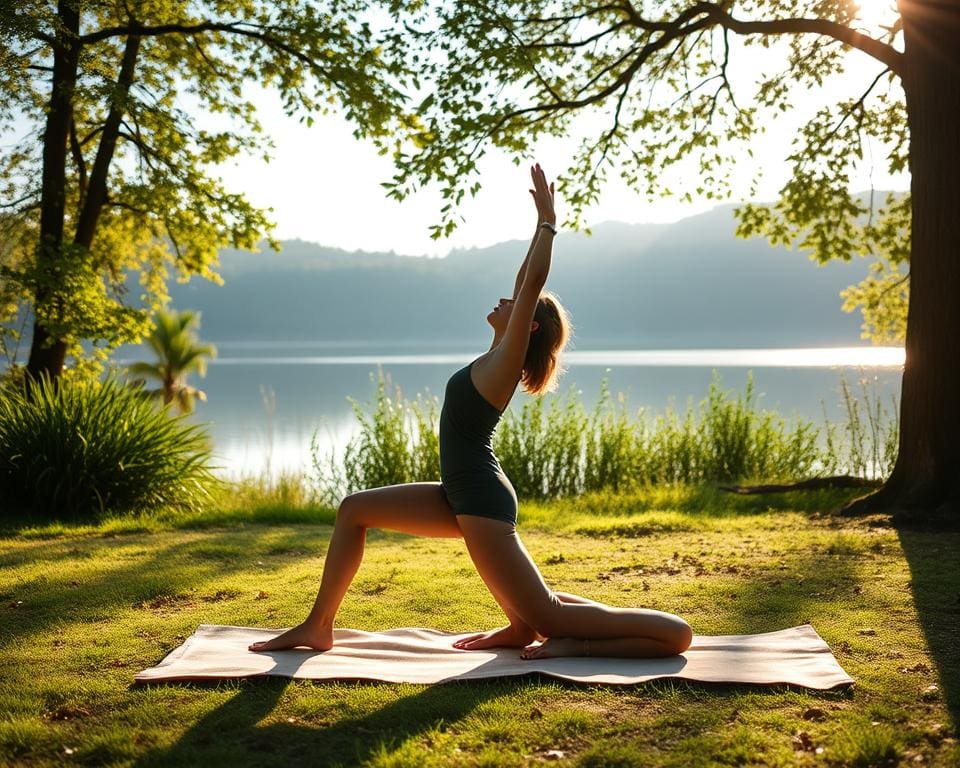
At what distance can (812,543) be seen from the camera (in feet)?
21.9

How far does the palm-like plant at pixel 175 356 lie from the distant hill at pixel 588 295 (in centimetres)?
12592

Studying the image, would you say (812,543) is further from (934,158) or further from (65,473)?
(65,473)

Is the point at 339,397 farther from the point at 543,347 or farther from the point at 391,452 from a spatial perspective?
the point at 543,347

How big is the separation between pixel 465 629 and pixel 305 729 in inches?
59.0

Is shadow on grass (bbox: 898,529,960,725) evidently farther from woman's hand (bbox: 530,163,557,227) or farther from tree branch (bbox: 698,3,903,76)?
tree branch (bbox: 698,3,903,76)

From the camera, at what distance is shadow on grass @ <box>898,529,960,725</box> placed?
11.8 feet

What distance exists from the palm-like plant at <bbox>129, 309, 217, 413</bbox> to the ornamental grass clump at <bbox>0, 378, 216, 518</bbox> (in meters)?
15.3

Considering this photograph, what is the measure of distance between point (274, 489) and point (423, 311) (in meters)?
150

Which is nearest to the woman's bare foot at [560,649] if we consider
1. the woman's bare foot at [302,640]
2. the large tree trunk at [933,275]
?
the woman's bare foot at [302,640]

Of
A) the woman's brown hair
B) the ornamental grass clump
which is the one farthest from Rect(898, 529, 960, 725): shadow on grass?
the ornamental grass clump

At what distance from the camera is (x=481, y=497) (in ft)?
11.9

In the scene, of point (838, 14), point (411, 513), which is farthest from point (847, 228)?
point (411, 513)

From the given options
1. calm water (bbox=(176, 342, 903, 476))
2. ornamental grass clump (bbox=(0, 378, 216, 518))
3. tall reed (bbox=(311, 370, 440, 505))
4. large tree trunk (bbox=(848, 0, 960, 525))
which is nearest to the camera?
large tree trunk (bbox=(848, 0, 960, 525))

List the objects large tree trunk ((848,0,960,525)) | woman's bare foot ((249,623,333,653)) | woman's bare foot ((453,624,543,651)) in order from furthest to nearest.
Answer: large tree trunk ((848,0,960,525)), woman's bare foot ((453,624,543,651)), woman's bare foot ((249,623,333,653))
